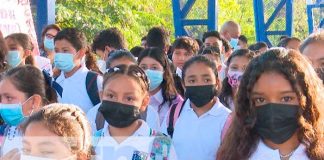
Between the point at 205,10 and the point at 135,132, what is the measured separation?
29.9 ft

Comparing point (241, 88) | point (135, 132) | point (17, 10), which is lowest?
point (135, 132)

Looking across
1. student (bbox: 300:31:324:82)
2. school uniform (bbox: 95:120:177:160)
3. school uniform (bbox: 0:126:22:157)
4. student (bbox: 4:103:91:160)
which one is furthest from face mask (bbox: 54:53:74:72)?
student (bbox: 4:103:91:160)

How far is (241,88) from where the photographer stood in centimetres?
379

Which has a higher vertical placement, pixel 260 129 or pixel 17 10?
pixel 17 10

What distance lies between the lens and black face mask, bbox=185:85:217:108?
5473 mm

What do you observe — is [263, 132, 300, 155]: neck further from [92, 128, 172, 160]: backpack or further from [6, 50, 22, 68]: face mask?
[6, 50, 22, 68]: face mask

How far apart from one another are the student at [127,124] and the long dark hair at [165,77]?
65.1 inches

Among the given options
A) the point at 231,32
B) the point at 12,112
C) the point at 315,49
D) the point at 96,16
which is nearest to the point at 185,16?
the point at 231,32

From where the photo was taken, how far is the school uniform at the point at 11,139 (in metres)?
4.32

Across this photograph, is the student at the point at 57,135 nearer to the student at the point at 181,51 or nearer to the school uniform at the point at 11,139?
the school uniform at the point at 11,139

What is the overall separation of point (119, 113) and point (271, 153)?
4.05 ft

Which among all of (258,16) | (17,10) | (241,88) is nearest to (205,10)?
(258,16)

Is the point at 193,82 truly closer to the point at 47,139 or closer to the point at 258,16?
the point at 47,139

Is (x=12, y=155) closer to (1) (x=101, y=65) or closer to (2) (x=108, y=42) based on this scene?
(1) (x=101, y=65)
